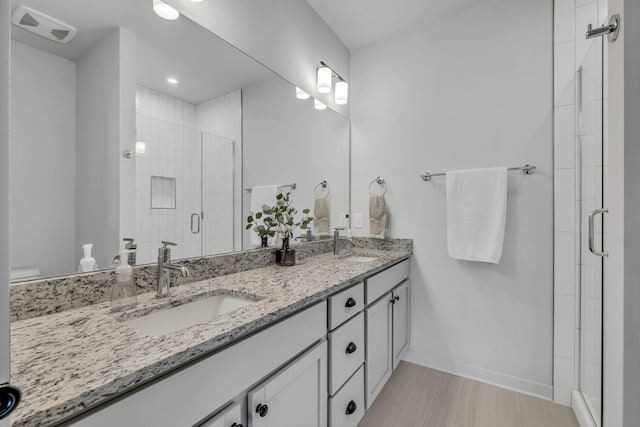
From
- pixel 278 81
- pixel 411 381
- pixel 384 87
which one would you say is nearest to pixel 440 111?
pixel 384 87

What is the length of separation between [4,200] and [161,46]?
3.72ft

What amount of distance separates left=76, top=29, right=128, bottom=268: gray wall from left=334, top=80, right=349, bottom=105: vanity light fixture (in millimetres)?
1553

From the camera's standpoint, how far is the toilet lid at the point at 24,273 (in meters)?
0.84

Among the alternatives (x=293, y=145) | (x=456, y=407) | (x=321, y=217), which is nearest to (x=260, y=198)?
(x=293, y=145)

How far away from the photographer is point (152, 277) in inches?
44.3

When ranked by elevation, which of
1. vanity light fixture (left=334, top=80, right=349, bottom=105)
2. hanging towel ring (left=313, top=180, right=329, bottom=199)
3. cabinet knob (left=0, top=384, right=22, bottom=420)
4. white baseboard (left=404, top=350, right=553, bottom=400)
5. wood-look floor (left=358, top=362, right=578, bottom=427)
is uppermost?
vanity light fixture (left=334, top=80, right=349, bottom=105)

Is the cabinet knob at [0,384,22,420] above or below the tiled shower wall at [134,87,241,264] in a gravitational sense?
below

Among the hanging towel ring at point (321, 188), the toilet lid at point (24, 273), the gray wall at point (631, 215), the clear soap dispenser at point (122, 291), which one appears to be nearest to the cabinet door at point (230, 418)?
the clear soap dispenser at point (122, 291)

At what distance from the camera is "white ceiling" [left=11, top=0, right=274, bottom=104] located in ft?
3.02

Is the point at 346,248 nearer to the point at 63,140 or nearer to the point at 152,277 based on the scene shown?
the point at 152,277

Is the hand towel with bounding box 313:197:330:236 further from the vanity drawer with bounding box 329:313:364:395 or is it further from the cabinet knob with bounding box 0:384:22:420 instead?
the cabinet knob with bounding box 0:384:22:420

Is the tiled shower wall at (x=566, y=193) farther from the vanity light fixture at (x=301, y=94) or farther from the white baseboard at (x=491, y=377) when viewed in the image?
the vanity light fixture at (x=301, y=94)

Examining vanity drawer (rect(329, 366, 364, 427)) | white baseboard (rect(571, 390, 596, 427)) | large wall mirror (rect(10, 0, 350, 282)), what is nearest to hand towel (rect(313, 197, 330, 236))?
large wall mirror (rect(10, 0, 350, 282))

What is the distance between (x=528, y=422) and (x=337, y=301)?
4.37 feet
